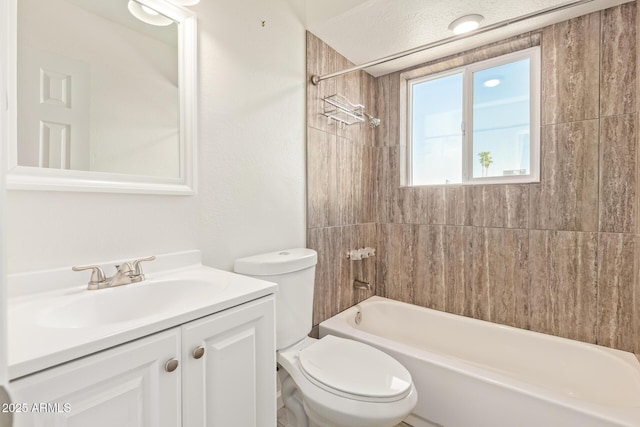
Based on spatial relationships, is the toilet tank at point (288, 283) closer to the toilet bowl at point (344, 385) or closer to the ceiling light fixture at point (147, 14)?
the toilet bowl at point (344, 385)

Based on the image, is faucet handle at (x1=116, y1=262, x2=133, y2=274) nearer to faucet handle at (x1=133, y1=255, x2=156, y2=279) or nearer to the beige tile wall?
faucet handle at (x1=133, y1=255, x2=156, y2=279)

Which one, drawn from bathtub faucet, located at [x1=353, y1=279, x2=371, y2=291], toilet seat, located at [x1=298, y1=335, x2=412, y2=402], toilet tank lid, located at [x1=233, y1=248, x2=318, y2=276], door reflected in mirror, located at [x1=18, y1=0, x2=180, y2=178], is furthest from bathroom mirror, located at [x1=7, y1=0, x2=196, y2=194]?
bathtub faucet, located at [x1=353, y1=279, x2=371, y2=291]

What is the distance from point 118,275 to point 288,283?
675 mm

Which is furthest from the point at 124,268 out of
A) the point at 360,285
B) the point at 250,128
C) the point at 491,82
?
the point at 491,82

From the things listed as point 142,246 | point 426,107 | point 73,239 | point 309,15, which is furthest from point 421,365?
point 309,15

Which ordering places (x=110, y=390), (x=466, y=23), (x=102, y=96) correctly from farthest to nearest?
(x=466, y=23), (x=102, y=96), (x=110, y=390)

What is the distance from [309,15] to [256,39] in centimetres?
46

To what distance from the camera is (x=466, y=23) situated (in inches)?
66.8

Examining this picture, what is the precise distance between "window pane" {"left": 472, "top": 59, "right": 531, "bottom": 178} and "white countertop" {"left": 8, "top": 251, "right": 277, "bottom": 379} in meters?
1.85

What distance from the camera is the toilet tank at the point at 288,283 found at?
1.30 meters

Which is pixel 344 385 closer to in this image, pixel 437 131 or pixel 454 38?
pixel 454 38

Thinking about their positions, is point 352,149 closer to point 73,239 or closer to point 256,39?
point 256,39

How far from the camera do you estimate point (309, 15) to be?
5.68ft

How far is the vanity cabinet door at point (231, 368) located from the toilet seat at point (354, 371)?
0.89ft
